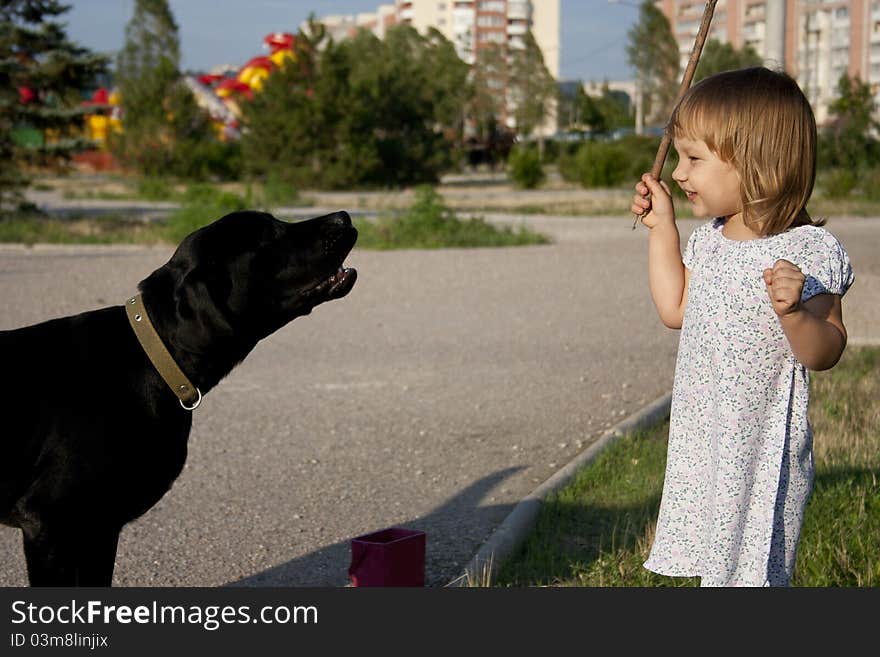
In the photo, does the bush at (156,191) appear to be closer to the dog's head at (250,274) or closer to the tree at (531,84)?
the dog's head at (250,274)

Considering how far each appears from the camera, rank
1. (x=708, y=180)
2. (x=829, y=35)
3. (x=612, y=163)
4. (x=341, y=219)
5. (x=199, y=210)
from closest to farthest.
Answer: (x=708, y=180), (x=341, y=219), (x=199, y=210), (x=612, y=163), (x=829, y=35)

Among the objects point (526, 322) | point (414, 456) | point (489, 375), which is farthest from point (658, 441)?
point (526, 322)

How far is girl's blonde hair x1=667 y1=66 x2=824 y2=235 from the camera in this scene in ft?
11.0

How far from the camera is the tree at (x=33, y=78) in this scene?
21.7 meters

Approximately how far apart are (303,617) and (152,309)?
1109 mm

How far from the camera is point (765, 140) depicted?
132 inches

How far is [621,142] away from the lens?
1826 inches

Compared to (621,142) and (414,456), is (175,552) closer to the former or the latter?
(414,456)

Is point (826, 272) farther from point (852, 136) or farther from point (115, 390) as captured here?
point (852, 136)

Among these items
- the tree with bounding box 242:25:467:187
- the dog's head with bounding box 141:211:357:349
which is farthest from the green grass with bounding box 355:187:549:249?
the tree with bounding box 242:25:467:187

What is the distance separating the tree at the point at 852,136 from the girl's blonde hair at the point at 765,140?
34.6 metres

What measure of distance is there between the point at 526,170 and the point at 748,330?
40484mm

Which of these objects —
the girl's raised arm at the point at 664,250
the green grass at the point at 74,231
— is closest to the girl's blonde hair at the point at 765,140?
the girl's raised arm at the point at 664,250

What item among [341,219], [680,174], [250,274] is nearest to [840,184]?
[341,219]
